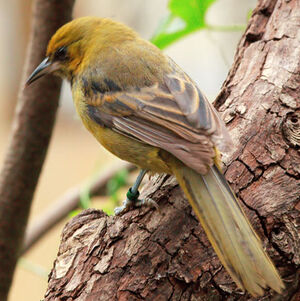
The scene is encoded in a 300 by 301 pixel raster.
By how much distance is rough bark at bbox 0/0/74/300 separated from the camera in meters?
3.83

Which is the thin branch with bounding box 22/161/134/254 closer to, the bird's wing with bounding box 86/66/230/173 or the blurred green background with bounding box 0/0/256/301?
the bird's wing with bounding box 86/66/230/173

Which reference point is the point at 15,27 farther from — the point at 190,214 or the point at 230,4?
the point at 190,214

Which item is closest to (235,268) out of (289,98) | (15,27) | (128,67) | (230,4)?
(289,98)

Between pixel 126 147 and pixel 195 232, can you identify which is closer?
pixel 195 232

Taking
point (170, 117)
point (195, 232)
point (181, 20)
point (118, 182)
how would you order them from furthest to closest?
point (118, 182) → point (181, 20) → point (170, 117) → point (195, 232)

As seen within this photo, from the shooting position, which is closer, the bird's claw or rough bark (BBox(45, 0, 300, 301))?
rough bark (BBox(45, 0, 300, 301))

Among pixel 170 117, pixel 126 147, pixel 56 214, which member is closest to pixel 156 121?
pixel 170 117

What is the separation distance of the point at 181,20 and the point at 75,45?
79cm

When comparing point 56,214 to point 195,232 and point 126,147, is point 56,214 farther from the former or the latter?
point 195,232

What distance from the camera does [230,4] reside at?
1059 centimetres

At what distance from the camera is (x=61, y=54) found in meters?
3.84

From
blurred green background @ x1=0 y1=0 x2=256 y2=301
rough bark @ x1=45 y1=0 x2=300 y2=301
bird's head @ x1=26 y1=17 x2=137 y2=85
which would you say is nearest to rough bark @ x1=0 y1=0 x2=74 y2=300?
bird's head @ x1=26 y1=17 x2=137 y2=85

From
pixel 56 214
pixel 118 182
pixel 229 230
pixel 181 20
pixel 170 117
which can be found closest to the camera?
pixel 229 230

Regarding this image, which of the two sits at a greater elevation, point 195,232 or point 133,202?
point 133,202
